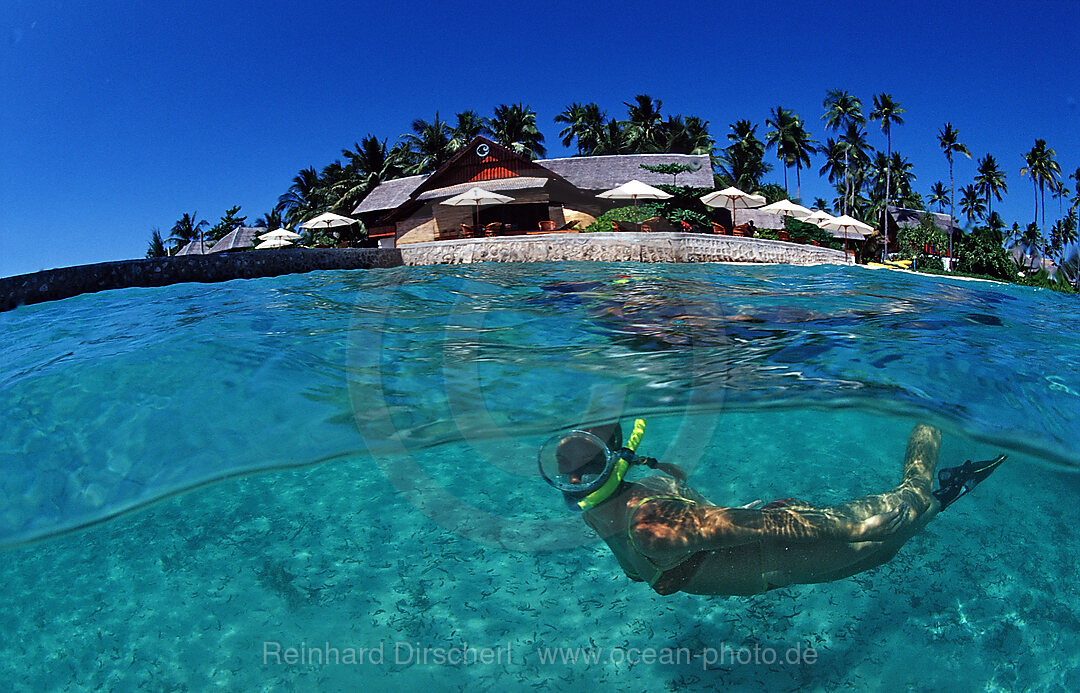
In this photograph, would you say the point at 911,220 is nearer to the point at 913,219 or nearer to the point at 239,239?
the point at 913,219

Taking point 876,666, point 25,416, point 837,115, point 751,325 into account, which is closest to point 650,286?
point 751,325

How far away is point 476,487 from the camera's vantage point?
811cm

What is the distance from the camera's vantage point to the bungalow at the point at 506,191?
33.1 m

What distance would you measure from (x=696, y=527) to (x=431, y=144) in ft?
173

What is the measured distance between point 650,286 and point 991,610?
9.14 m

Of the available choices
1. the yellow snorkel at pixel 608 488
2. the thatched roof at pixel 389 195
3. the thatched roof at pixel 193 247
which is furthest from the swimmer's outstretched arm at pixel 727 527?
the thatched roof at pixel 193 247

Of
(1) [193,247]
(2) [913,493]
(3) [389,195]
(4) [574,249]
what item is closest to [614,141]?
(3) [389,195]

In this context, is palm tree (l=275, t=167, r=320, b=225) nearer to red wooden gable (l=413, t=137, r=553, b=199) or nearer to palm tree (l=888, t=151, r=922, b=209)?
red wooden gable (l=413, t=137, r=553, b=199)

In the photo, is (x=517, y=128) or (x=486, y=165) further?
(x=517, y=128)

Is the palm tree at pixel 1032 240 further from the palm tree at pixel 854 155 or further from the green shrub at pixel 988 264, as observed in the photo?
the green shrub at pixel 988 264

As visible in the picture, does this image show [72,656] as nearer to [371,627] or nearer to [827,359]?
[371,627]

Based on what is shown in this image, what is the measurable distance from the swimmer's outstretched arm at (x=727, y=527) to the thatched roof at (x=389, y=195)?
3585 cm

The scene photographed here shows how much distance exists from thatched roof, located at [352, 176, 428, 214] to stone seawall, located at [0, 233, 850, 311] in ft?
50.2

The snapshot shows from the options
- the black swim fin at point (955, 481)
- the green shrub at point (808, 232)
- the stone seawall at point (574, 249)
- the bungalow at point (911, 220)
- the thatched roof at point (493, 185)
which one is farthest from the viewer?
the bungalow at point (911, 220)
